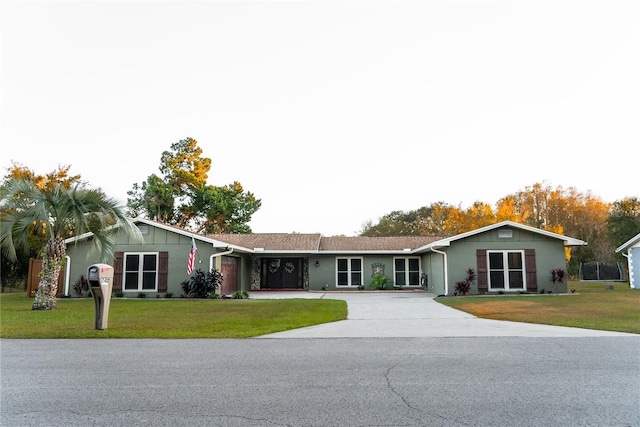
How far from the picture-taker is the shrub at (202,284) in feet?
61.2

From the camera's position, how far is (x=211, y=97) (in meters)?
16.8

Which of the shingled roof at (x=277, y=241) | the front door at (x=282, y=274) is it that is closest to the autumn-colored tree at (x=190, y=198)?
the shingled roof at (x=277, y=241)

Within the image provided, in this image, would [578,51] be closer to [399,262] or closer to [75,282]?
[399,262]

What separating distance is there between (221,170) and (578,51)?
30.3 meters

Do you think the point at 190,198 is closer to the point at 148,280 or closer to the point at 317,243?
the point at 317,243

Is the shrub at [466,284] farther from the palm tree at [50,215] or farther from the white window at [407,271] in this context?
the palm tree at [50,215]

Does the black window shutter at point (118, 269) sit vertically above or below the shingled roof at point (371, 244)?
below

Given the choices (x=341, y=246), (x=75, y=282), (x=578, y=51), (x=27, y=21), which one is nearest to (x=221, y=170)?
(x=341, y=246)

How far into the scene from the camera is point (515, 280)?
64.5ft

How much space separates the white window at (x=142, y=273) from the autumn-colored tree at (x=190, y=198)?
16.3m

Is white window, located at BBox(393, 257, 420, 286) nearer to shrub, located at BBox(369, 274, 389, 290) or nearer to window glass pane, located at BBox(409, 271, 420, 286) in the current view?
window glass pane, located at BBox(409, 271, 420, 286)

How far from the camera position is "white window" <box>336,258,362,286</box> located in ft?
80.5

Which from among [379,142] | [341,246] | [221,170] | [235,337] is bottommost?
[235,337]

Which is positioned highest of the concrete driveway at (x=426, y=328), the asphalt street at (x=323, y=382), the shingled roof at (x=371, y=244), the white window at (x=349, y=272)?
the shingled roof at (x=371, y=244)
